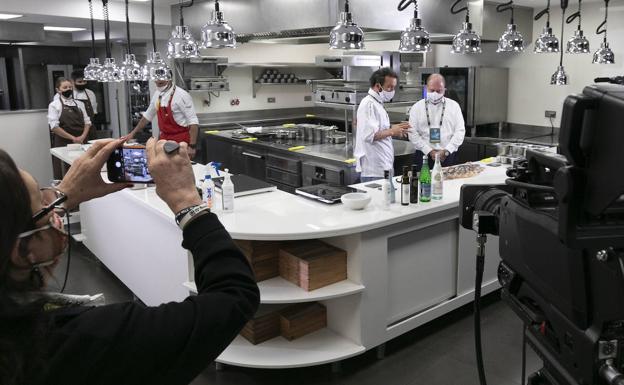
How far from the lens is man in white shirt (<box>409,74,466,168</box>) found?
16.9ft

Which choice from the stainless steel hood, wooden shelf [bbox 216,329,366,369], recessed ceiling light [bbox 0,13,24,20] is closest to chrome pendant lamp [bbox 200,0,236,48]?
wooden shelf [bbox 216,329,366,369]

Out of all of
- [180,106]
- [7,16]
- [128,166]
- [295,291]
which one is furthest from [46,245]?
[7,16]

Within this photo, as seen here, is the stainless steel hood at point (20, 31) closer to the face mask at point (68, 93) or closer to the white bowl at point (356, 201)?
the face mask at point (68, 93)

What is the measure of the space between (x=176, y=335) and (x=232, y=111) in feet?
24.7

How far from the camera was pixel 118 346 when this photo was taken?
85cm

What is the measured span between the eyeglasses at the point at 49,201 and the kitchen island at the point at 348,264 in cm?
160

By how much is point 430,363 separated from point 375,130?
7.62 feet

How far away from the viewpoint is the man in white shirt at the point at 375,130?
15.8 ft

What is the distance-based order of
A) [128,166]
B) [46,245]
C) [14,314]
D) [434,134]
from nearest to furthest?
[14,314], [46,245], [128,166], [434,134]

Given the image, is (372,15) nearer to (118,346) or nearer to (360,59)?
(360,59)

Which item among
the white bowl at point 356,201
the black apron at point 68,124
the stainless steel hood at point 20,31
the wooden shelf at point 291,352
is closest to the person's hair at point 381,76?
the white bowl at point 356,201

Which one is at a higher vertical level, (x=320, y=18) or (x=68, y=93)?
(x=320, y=18)

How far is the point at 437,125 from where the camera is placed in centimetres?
522

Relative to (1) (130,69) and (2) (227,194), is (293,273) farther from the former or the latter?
(1) (130,69)
